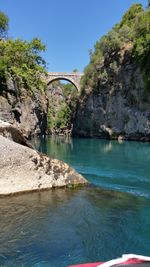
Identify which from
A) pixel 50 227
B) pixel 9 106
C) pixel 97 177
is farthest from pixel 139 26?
pixel 50 227

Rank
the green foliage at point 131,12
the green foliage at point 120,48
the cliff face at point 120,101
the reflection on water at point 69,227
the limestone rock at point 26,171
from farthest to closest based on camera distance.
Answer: the green foliage at point 131,12
the cliff face at point 120,101
the green foliage at point 120,48
the limestone rock at point 26,171
the reflection on water at point 69,227

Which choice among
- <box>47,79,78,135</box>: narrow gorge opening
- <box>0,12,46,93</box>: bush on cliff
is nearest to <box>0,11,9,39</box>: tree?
<box>0,12,46,93</box>: bush on cliff

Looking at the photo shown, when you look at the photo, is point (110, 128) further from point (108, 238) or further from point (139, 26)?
point (108, 238)

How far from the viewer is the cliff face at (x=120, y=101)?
48.0m

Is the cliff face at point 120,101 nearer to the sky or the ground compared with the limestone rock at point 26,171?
nearer to the sky

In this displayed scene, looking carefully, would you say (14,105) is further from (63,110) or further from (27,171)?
(63,110)

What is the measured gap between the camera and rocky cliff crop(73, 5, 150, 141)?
46.4 m

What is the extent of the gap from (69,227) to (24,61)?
1242 inches

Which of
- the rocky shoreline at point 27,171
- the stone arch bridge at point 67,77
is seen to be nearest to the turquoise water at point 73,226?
the rocky shoreline at point 27,171

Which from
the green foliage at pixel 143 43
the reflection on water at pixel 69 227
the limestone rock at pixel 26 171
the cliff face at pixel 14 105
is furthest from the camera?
the green foliage at pixel 143 43

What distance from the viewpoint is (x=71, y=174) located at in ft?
40.7

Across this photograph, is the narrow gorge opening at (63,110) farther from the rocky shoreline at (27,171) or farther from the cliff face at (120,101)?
the rocky shoreline at (27,171)

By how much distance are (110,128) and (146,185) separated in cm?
4075

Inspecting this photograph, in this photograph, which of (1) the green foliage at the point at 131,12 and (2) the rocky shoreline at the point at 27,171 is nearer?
(2) the rocky shoreline at the point at 27,171
